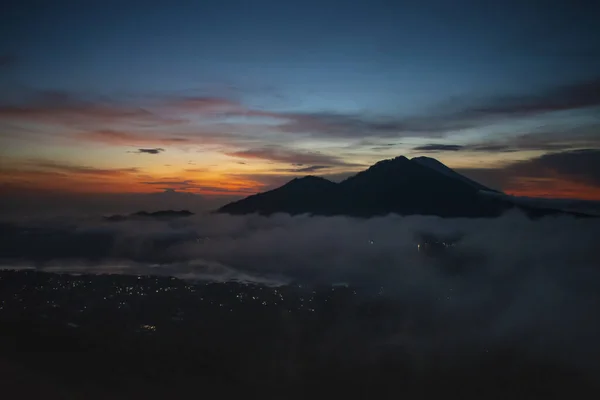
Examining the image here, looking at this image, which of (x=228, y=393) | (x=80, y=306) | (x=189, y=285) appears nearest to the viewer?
(x=228, y=393)

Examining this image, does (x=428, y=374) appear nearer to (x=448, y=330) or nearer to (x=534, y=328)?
(x=448, y=330)

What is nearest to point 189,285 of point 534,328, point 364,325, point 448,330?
point 364,325

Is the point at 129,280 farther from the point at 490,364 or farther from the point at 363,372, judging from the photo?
the point at 490,364

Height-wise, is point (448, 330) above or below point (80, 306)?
below

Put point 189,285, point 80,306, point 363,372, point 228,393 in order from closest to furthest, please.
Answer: point 228,393, point 363,372, point 80,306, point 189,285

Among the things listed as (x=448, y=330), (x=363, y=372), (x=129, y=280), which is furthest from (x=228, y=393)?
(x=129, y=280)

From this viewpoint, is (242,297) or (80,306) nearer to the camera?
(80,306)
